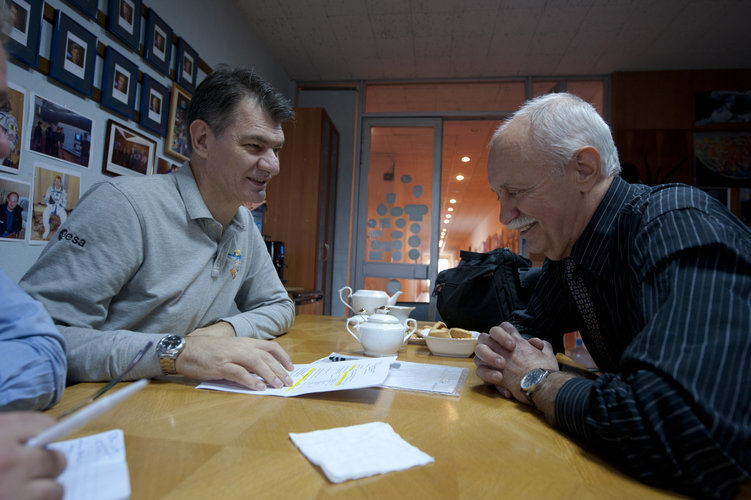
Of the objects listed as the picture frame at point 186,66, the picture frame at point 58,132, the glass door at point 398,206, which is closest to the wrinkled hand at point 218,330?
the picture frame at point 58,132

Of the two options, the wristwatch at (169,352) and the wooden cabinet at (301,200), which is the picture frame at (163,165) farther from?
the wristwatch at (169,352)

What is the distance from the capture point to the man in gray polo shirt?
0.88 metres

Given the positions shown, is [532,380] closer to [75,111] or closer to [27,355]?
[27,355]

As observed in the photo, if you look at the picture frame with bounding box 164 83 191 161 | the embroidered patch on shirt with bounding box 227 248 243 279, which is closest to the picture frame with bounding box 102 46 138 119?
the picture frame with bounding box 164 83 191 161

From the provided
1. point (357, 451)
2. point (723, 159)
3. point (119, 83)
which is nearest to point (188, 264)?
point (357, 451)

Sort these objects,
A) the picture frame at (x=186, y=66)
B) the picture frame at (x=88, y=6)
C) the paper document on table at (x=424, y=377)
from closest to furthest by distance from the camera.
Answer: the paper document on table at (x=424, y=377) → the picture frame at (x=88, y=6) → the picture frame at (x=186, y=66)

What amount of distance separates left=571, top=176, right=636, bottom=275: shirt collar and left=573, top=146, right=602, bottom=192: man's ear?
1.7 inches

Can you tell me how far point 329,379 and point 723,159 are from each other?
524cm

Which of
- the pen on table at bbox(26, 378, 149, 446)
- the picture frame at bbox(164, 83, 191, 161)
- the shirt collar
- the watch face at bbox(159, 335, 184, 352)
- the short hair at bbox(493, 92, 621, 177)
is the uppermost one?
the picture frame at bbox(164, 83, 191, 161)

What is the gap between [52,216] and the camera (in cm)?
195

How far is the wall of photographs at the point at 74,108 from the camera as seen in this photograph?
1.76 meters

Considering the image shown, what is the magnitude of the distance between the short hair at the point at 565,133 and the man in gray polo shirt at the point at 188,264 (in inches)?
30.2

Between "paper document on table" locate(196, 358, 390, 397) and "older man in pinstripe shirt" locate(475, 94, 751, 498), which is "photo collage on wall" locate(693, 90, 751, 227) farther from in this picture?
"paper document on table" locate(196, 358, 390, 397)

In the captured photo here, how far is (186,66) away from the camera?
9.84ft
